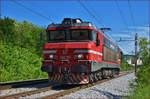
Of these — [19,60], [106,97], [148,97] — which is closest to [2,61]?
[19,60]

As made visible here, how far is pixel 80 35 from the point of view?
495 inches

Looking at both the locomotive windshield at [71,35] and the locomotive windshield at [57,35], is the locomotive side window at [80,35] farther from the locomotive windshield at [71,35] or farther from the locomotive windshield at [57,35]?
the locomotive windshield at [57,35]

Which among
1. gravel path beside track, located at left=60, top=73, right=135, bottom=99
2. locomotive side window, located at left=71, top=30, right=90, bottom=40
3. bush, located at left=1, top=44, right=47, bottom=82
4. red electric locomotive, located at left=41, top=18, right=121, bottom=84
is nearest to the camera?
gravel path beside track, located at left=60, top=73, right=135, bottom=99

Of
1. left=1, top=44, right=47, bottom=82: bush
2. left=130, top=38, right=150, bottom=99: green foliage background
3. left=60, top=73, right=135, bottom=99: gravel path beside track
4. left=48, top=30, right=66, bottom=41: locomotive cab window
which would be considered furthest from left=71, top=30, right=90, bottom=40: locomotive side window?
left=1, top=44, right=47, bottom=82: bush

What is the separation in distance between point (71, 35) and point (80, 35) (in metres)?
0.51

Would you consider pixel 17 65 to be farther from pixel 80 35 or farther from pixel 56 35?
pixel 80 35

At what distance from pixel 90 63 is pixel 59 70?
1.70 metres

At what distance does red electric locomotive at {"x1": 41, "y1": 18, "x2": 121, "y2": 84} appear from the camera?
1175 centimetres

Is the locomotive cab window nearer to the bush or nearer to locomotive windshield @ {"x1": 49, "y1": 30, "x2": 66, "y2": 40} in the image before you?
locomotive windshield @ {"x1": 49, "y1": 30, "x2": 66, "y2": 40}

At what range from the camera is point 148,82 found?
973 centimetres

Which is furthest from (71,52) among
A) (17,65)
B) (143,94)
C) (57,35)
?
(17,65)

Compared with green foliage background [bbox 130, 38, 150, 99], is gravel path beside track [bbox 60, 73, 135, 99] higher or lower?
lower

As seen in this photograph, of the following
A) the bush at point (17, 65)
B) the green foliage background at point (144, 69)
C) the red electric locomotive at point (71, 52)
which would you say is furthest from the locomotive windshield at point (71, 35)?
the bush at point (17, 65)

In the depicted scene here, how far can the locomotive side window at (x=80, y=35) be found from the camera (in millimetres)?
12484
